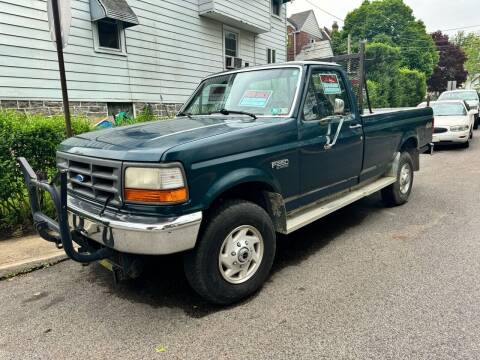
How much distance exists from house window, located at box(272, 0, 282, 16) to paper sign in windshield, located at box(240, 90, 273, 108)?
13.6m

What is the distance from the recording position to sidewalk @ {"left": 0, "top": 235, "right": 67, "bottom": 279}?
3.70m

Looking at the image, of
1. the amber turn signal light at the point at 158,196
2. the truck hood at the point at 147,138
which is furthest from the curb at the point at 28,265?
the amber turn signal light at the point at 158,196

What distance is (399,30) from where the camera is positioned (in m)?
37.6

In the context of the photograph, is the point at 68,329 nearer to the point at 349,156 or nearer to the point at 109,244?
the point at 109,244

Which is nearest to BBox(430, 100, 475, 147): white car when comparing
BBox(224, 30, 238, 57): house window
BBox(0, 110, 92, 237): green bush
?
BBox(224, 30, 238, 57): house window

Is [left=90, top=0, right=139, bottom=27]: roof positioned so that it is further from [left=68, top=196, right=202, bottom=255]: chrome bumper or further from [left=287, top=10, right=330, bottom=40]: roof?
[left=287, top=10, right=330, bottom=40]: roof

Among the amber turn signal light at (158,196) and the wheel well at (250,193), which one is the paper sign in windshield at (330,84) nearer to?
the wheel well at (250,193)

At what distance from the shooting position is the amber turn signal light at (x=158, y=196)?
2.47 m

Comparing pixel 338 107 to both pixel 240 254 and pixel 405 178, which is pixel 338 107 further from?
pixel 405 178

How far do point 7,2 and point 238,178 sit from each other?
7.35 metres

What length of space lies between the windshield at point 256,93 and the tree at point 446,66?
48.9 meters

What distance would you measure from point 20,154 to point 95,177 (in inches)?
87.1

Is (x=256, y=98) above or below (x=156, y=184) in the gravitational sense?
above

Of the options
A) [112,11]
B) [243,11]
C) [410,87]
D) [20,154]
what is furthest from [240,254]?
[410,87]
